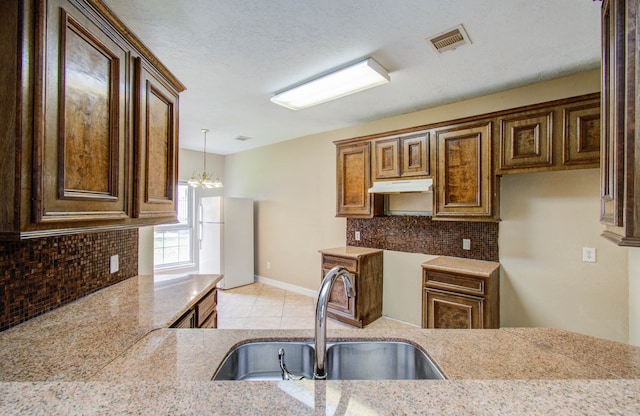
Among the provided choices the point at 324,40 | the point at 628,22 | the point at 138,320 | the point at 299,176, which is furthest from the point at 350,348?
the point at 299,176

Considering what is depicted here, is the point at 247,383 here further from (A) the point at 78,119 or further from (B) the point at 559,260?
(B) the point at 559,260

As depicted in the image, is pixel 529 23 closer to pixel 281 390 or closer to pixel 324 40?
pixel 324 40

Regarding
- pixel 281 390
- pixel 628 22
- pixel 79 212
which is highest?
pixel 628 22

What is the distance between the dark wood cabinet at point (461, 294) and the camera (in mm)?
2449

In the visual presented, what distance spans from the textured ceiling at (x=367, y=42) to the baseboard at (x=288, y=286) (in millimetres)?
2963

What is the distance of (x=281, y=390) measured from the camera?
0.69 metres

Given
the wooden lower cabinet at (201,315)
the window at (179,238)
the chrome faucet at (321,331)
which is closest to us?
the chrome faucet at (321,331)

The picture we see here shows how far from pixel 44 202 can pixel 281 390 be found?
965 mm

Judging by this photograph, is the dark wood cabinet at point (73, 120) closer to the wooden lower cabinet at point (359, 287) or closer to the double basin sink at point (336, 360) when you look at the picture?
the double basin sink at point (336, 360)


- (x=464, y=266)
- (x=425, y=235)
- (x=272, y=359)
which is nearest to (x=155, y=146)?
(x=272, y=359)

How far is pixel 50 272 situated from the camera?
1.46m

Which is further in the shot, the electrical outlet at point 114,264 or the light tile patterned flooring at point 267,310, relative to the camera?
the light tile patterned flooring at point 267,310

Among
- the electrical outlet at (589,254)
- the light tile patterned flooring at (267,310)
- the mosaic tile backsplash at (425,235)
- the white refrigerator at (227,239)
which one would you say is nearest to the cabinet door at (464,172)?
the mosaic tile backsplash at (425,235)

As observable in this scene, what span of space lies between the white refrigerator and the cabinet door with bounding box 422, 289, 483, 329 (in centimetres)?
332
